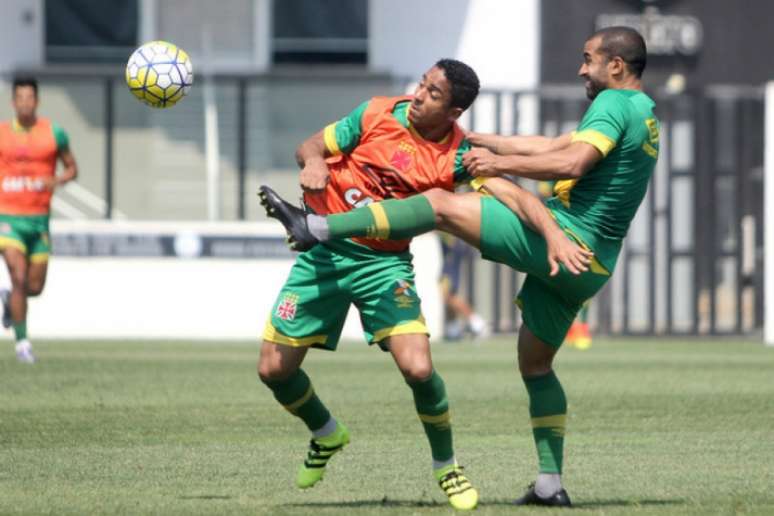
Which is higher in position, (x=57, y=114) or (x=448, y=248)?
(x=57, y=114)

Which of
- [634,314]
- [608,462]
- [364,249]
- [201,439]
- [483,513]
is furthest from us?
[634,314]

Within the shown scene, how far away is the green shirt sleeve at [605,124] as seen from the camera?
780cm

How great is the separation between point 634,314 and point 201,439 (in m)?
15.4

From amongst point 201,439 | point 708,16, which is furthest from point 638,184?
point 708,16

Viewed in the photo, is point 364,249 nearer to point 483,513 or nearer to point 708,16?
point 483,513

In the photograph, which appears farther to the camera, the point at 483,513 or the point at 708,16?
the point at 708,16

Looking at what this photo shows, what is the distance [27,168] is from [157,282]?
5751mm

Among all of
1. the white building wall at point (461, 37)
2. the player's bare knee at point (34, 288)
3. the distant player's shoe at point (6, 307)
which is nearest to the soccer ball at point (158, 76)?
the player's bare knee at point (34, 288)

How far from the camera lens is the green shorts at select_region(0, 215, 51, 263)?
55.2 ft

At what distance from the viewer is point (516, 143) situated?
8781mm

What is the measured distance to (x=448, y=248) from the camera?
23.0 meters

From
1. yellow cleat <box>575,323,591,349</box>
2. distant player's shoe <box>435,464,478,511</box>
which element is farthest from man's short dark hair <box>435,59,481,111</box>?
yellow cleat <box>575,323,591,349</box>

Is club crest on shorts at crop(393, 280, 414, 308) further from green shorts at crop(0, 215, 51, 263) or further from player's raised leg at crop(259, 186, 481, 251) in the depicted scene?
green shorts at crop(0, 215, 51, 263)

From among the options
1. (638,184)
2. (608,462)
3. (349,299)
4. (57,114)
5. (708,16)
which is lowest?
(608,462)
